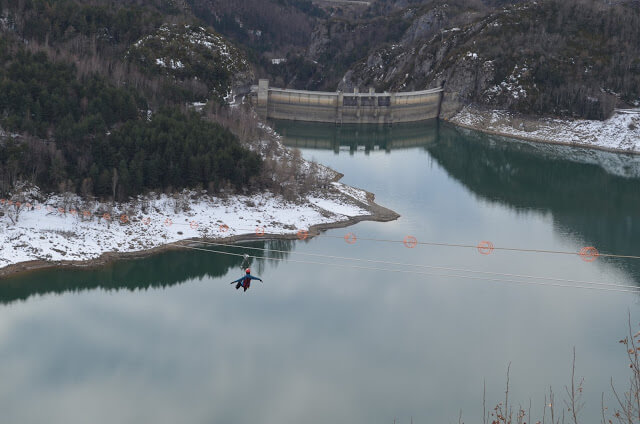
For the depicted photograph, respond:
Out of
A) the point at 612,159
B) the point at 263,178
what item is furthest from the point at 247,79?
the point at 612,159

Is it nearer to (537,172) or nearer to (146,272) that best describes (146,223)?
(146,272)

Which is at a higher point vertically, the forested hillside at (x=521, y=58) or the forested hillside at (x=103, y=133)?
the forested hillside at (x=521, y=58)

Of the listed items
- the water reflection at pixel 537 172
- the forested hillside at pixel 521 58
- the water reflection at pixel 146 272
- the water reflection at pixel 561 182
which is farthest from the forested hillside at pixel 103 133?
the forested hillside at pixel 521 58

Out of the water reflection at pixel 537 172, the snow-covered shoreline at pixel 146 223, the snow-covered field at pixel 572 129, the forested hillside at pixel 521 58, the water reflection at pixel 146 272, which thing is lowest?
the water reflection at pixel 146 272

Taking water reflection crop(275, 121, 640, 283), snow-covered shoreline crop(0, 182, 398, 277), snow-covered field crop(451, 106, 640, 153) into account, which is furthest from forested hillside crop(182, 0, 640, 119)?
snow-covered shoreline crop(0, 182, 398, 277)

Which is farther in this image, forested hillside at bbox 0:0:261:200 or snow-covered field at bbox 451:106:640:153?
snow-covered field at bbox 451:106:640:153

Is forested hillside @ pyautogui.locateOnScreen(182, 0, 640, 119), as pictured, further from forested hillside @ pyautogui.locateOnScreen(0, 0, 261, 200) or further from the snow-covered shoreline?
the snow-covered shoreline

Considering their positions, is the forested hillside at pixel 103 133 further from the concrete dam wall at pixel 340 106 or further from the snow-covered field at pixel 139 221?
the concrete dam wall at pixel 340 106
